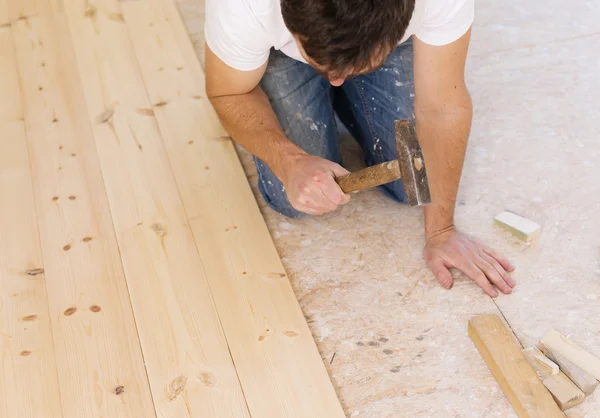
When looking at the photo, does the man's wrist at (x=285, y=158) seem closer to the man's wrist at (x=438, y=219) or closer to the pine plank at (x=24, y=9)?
the man's wrist at (x=438, y=219)

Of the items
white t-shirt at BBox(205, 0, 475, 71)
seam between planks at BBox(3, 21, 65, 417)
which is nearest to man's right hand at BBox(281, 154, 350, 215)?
white t-shirt at BBox(205, 0, 475, 71)

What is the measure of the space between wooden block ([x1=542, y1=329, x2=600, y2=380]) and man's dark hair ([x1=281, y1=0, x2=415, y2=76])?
0.97 m

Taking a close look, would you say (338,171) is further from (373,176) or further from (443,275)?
(443,275)

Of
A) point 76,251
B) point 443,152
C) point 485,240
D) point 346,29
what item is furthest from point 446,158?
point 76,251

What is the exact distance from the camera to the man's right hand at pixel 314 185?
6.28ft

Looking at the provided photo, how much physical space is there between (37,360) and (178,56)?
1.59 m

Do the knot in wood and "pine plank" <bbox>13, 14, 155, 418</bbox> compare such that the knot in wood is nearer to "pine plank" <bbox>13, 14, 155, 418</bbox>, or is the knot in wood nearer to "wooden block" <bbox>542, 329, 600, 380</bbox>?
"pine plank" <bbox>13, 14, 155, 418</bbox>

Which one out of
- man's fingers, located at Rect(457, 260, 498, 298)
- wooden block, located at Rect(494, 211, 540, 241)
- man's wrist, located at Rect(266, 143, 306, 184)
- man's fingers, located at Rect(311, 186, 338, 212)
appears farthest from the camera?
wooden block, located at Rect(494, 211, 540, 241)

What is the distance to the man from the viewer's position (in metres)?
1.57

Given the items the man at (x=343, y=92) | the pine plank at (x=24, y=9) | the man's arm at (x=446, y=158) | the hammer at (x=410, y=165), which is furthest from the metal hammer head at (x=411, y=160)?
the pine plank at (x=24, y=9)

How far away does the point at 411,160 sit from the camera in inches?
67.4

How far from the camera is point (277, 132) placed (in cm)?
214

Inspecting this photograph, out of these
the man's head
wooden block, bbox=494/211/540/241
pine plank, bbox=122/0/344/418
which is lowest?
pine plank, bbox=122/0/344/418

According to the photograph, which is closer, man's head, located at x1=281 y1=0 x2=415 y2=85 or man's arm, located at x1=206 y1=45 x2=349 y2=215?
man's head, located at x1=281 y1=0 x2=415 y2=85
